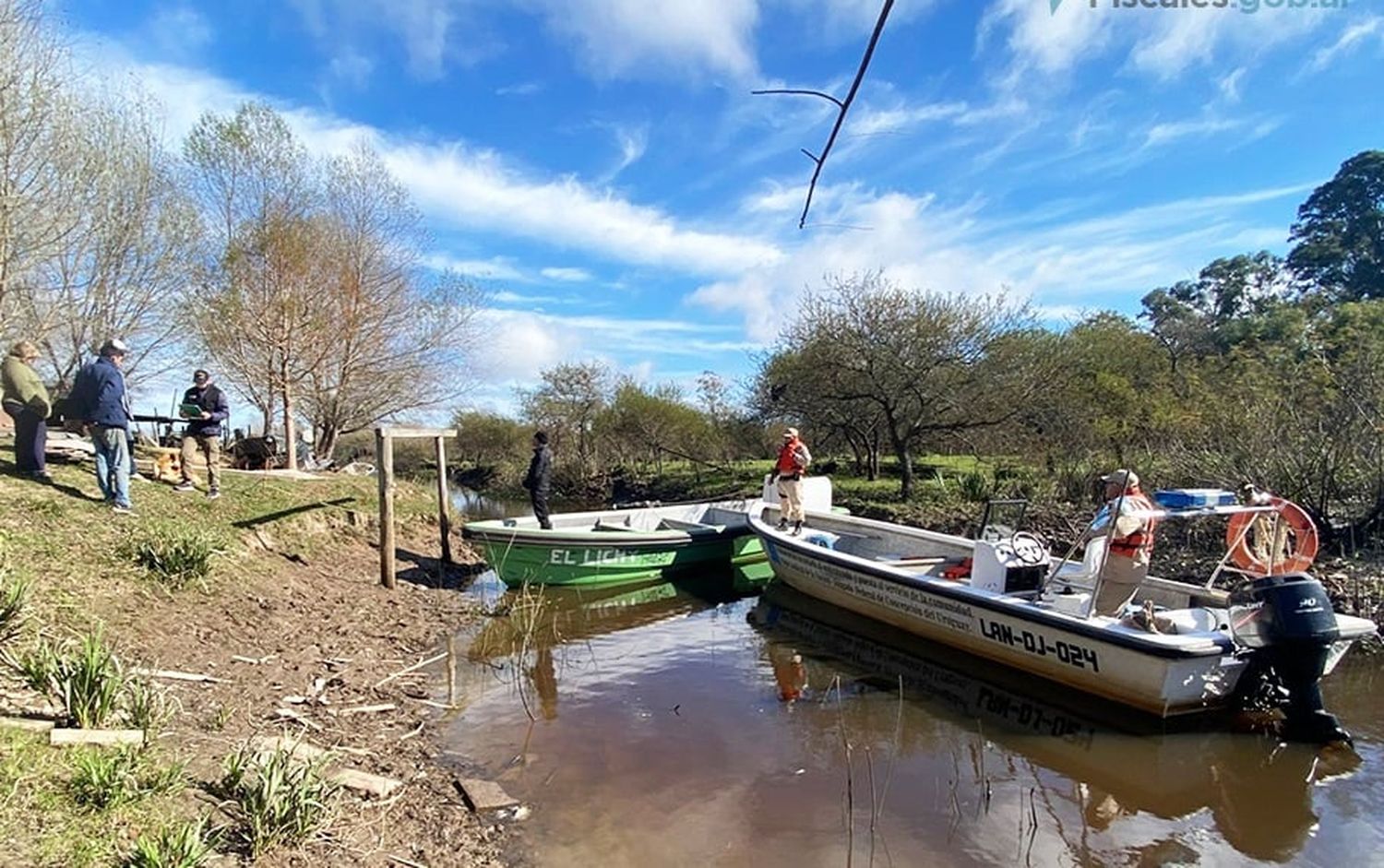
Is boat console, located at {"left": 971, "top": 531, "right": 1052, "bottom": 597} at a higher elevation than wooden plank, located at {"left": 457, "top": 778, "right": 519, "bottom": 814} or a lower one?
higher

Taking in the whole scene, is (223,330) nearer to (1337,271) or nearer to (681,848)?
(681,848)

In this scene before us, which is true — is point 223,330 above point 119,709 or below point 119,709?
above

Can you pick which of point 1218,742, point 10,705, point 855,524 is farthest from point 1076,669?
point 10,705

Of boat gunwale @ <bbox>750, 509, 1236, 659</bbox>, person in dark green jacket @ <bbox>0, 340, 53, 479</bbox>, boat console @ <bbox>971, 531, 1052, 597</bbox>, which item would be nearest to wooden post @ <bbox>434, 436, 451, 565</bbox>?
person in dark green jacket @ <bbox>0, 340, 53, 479</bbox>

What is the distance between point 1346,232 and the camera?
131ft

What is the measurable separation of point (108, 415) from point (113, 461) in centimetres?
54

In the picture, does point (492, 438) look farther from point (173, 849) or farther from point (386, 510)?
point (173, 849)

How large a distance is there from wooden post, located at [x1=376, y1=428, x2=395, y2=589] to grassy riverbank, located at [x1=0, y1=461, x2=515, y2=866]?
0.28 metres

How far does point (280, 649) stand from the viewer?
6.73 m

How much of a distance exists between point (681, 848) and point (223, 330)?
51.0 feet

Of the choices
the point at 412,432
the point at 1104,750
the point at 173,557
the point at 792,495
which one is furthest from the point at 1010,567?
the point at 173,557

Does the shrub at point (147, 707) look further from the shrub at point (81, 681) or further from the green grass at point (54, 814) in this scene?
the green grass at point (54, 814)

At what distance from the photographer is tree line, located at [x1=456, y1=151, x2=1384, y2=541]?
418 inches

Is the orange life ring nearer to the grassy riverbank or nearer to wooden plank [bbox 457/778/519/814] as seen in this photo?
wooden plank [bbox 457/778/519/814]
